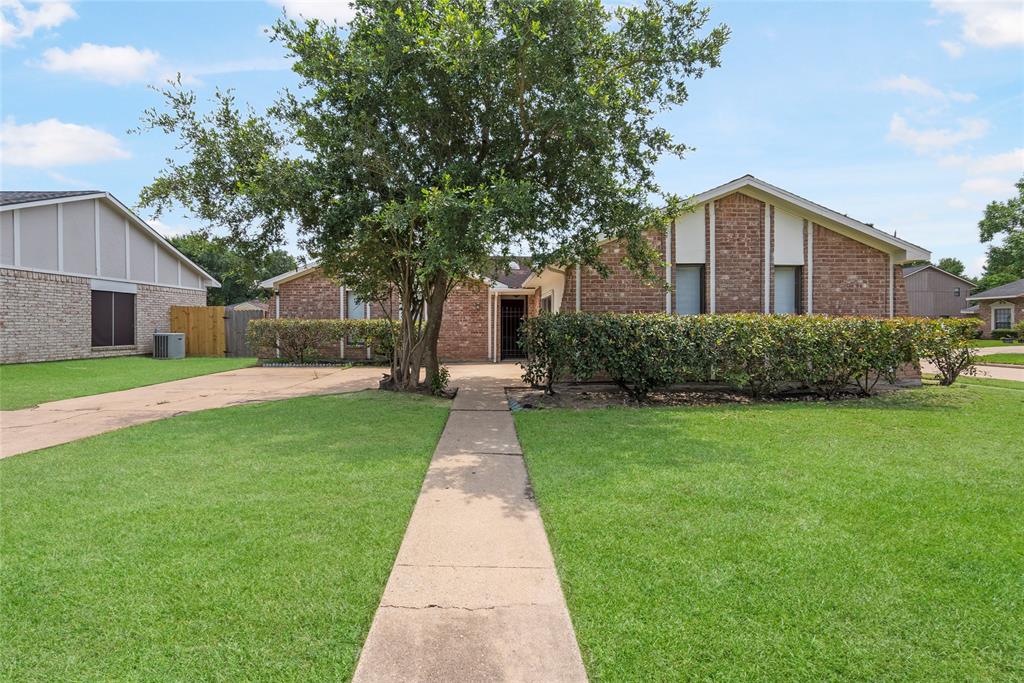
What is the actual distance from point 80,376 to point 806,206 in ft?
57.3

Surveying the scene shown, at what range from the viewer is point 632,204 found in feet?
29.6

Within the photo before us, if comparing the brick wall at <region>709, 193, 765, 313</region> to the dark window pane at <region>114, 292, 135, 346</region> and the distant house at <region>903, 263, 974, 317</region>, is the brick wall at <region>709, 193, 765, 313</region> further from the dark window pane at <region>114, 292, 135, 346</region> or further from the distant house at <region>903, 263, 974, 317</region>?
the distant house at <region>903, 263, 974, 317</region>

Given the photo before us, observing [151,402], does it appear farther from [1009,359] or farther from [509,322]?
[1009,359]

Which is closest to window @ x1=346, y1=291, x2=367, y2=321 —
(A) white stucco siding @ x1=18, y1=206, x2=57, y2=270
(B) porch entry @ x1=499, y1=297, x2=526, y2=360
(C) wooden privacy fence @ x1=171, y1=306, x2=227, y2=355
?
(B) porch entry @ x1=499, y1=297, x2=526, y2=360

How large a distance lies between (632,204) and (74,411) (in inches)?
371

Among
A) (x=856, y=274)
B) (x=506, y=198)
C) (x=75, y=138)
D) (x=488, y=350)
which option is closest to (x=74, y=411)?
(x=506, y=198)

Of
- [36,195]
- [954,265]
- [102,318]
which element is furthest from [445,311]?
A: [954,265]

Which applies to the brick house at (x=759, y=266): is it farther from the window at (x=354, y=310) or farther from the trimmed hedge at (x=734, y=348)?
the window at (x=354, y=310)

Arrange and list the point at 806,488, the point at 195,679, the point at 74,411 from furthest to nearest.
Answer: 1. the point at 74,411
2. the point at 806,488
3. the point at 195,679

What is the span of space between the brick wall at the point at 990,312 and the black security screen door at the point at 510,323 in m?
32.0

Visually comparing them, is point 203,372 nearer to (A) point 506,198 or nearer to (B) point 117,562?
(A) point 506,198

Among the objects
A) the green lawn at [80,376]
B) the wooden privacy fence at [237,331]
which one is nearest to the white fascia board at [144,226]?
the wooden privacy fence at [237,331]

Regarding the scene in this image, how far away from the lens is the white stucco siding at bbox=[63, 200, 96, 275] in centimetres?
1759

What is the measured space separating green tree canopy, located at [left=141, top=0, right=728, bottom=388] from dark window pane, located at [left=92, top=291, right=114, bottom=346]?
13.0 metres
